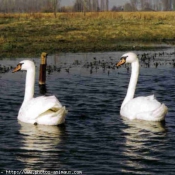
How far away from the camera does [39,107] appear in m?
12.6

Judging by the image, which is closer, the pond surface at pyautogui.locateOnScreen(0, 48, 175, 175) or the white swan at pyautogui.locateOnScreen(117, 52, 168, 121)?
the pond surface at pyautogui.locateOnScreen(0, 48, 175, 175)

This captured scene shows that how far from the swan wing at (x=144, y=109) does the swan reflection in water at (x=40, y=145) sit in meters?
1.84

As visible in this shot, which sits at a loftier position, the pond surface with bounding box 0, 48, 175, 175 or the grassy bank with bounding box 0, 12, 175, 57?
the grassy bank with bounding box 0, 12, 175, 57

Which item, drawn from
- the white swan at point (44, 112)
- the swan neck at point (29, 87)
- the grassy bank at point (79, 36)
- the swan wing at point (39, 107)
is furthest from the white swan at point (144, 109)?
the grassy bank at point (79, 36)

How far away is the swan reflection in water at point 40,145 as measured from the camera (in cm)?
973

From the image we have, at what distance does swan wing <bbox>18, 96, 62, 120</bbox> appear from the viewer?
488 inches

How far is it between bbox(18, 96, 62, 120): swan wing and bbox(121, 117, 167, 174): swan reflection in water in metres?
1.68

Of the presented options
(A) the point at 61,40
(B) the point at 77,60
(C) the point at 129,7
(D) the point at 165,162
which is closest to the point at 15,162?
(D) the point at 165,162

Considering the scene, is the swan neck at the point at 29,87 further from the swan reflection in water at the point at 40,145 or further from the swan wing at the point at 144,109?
the swan wing at the point at 144,109

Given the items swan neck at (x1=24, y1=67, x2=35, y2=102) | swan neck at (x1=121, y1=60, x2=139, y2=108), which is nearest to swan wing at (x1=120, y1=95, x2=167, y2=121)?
swan neck at (x1=121, y1=60, x2=139, y2=108)

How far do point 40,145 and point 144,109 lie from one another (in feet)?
10.8

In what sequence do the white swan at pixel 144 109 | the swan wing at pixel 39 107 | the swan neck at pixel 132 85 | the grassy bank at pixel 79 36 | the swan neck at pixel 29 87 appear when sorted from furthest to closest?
1. the grassy bank at pixel 79 36
2. the swan neck at pixel 132 85
3. the swan neck at pixel 29 87
4. the white swan at pixel 144 109
5. the swan wing at pixel 39 107

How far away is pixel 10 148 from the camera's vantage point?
1069 cm

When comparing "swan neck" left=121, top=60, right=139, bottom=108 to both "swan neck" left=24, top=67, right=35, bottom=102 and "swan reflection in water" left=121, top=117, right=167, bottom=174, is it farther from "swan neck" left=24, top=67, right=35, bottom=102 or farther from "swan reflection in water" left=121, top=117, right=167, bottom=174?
"swan neck" left=24, top=67, right=35, bottom=102
